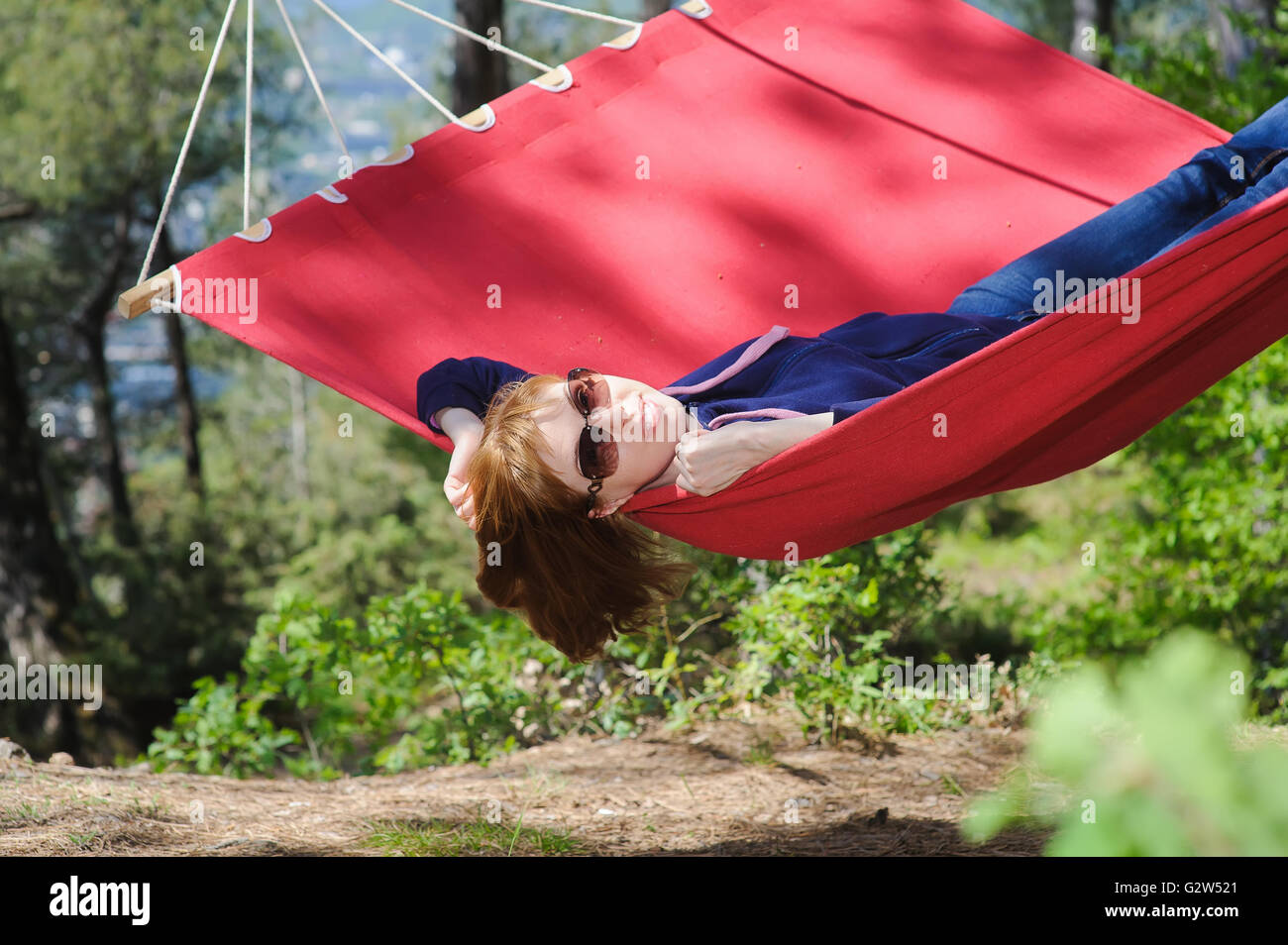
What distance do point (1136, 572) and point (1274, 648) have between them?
473 millimetres

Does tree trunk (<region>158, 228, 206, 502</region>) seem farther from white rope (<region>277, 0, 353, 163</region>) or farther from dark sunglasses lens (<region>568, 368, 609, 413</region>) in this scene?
dark sunglasses lens (<region>568, 368, 609, 413</region>)

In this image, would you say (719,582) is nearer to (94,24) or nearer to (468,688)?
(468,688)

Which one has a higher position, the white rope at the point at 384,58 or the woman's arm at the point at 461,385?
the white rope at the point at 384,58

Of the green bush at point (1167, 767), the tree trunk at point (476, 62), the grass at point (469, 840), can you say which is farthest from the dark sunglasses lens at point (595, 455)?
the tree trunk at point (476, 62)

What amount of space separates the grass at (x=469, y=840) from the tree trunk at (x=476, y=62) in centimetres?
321

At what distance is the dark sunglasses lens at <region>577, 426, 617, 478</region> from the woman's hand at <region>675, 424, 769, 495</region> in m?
0.10

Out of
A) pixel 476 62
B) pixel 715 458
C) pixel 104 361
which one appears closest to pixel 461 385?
pixel 715 458

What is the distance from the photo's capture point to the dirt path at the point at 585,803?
187 centimetres

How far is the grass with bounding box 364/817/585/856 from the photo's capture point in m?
1.83

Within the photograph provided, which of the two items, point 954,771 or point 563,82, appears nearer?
point 954,771

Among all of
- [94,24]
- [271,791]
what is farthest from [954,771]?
[94,24]

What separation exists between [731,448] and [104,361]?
10.3m

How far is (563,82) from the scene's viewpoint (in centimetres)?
256

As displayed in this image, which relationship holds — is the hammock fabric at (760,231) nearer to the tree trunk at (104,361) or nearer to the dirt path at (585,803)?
the dirt path at (585,803)
